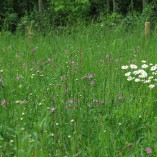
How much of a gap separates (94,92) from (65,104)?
661mm

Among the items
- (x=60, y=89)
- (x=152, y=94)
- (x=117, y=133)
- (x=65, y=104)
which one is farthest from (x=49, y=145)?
(x=152, y=94)

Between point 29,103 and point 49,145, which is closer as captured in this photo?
point 49,145

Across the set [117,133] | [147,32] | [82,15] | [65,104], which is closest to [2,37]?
[147,32]

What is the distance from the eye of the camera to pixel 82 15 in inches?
706

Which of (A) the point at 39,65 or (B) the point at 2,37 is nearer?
(A) the point at 39,65

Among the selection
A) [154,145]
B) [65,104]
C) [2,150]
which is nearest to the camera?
[2,150]

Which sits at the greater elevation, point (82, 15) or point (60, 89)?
point (60, 89)

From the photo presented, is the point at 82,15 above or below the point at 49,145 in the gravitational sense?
below

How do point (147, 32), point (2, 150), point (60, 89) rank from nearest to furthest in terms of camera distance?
point (2, 150) → point (60, 89) → point (147, 32)

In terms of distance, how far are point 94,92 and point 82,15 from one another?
48.9ft

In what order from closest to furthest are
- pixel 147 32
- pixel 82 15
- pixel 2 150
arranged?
pixel 2 150 < pixel 147 32 < pixel 82 15

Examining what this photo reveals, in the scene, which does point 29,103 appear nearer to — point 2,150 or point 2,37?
point 2,150

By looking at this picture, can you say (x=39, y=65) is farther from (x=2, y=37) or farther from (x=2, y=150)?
(x=2, y=37)

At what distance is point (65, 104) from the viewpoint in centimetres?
275
